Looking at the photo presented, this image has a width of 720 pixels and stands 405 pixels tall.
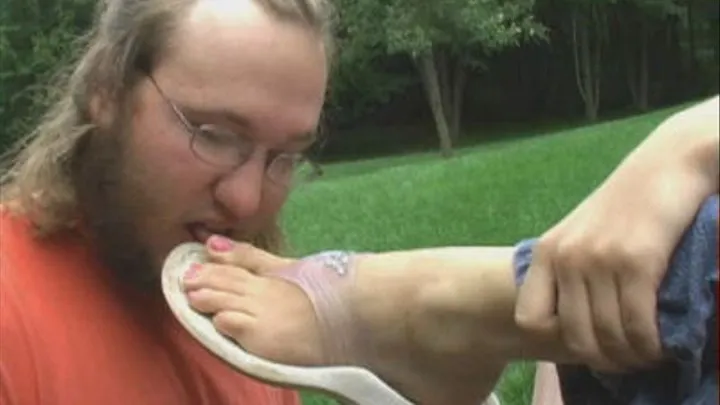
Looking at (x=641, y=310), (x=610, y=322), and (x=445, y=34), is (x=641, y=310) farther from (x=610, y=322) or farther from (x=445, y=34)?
(x=445, y=34)

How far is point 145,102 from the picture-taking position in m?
0.99

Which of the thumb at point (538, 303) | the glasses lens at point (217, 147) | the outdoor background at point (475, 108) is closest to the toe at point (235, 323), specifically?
the glasses lens at point (217, 147)

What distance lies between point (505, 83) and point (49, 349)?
19.6 feet

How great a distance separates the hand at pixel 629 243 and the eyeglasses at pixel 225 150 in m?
0.32

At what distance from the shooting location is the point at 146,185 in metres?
0.98

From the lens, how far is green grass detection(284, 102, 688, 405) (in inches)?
144

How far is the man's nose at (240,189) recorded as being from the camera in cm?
96

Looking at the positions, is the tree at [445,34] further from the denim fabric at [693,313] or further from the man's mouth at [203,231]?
the denim fabric at [693,313]

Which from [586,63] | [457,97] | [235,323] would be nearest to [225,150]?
[235,323]

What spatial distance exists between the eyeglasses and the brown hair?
29 mm

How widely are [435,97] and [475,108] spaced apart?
25 centimetres

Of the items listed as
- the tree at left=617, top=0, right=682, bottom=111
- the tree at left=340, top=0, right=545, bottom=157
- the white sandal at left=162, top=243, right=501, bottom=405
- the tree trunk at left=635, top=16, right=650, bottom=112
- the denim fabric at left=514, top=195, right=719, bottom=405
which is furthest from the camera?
the tree at left=340, top=0, right=545, bottom=157

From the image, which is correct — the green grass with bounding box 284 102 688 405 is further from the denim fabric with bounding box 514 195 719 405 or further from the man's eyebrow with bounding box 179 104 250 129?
the denim fabric with bounding box 514 195 719 405

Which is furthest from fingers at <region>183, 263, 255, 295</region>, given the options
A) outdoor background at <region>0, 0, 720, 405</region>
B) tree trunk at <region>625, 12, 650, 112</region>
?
tree trunk at <region>625, 12, 650, 112</region>
